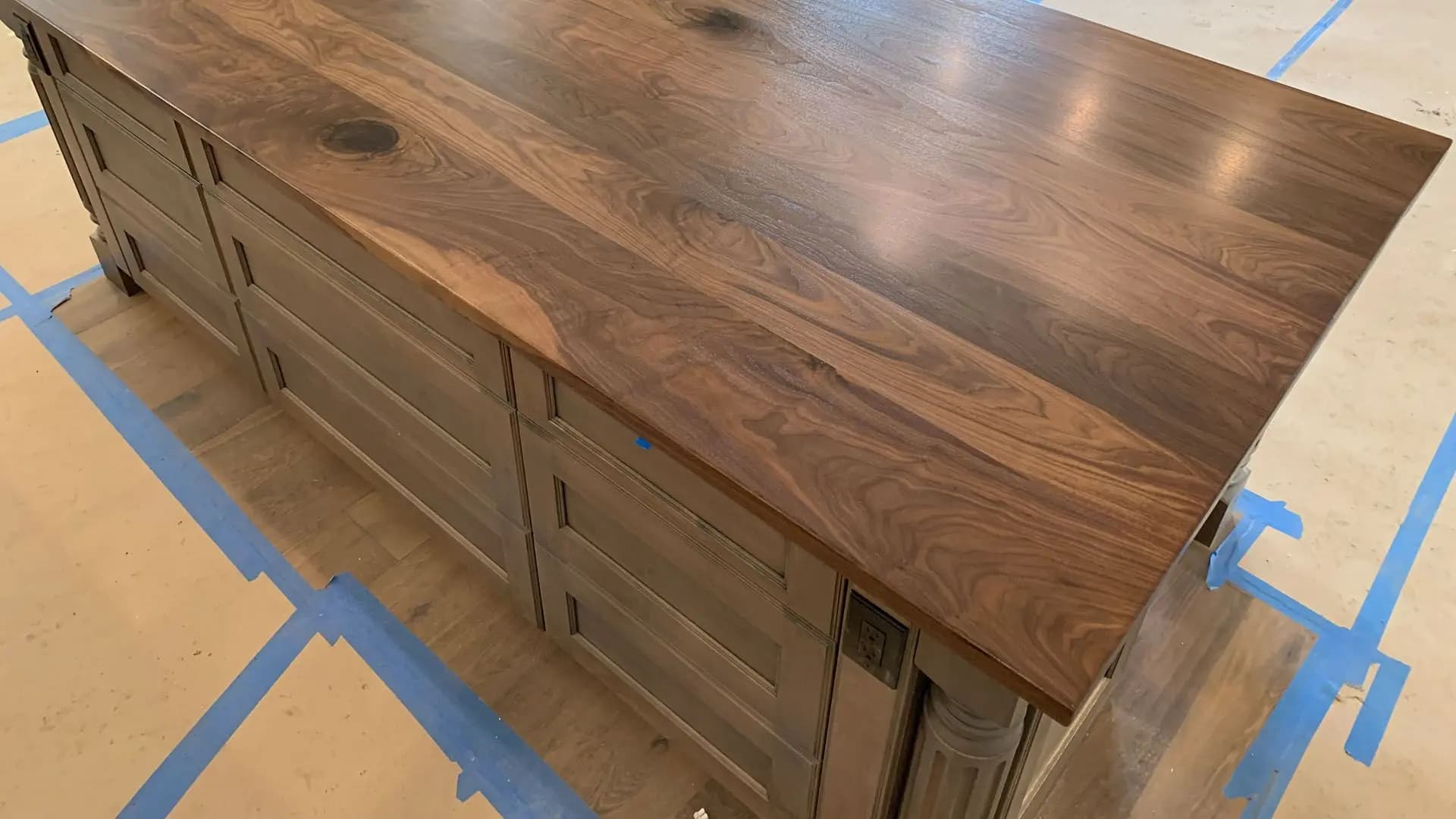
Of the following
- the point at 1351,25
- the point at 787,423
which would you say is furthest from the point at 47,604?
the point at 1351,25

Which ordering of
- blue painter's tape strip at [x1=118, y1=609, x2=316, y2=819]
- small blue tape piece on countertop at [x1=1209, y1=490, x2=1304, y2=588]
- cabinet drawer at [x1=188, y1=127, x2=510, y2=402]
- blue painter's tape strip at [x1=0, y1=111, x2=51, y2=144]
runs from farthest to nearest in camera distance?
blue painter's tape strip at [x1=0, y1=111, x2=51, y2=144] → small blue tape piece on countertop at [x1=1209, y1=490, x2=1304, y2=588] → blue painter's tape strip at [x1=118, y1=609, x2=316, y2=819] → cabinet drawer at [x1=188, y1=127, x2=510, y2=402]

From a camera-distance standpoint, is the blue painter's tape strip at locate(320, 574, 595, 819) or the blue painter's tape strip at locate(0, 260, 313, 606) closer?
the blue painter's tape strip at locate(320, 574, 595, 819)

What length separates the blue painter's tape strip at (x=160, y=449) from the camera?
182cm

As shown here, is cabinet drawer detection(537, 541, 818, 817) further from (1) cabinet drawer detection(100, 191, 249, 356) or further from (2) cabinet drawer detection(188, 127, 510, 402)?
(1) cabinet drawer detection(100, 191, 249, 356)

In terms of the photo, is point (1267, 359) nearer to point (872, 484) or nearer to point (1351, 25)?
point (872, 484)

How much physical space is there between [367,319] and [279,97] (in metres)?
0.33

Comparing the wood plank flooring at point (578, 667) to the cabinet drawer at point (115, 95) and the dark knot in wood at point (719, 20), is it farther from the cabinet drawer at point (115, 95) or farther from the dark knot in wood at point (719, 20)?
the dark knot in wood at point (719, 20)

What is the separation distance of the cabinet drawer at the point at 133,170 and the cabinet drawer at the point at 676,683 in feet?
2.83

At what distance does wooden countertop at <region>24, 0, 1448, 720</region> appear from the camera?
93 centimetres

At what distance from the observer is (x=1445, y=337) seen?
2.30 m

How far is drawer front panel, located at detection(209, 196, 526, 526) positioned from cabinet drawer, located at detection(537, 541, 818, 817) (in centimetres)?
15

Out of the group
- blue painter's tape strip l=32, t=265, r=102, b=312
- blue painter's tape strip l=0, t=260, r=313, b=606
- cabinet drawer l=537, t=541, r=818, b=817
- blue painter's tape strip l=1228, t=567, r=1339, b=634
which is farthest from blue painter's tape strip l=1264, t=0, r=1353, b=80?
blue painter's tape strip l=32, t=265, r=102, b=312

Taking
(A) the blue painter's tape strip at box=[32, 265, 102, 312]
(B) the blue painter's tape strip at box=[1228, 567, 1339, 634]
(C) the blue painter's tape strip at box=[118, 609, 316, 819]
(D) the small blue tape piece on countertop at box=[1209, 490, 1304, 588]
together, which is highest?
(A) the blue painter's tape strip at box=[32, 265, 102, 312]

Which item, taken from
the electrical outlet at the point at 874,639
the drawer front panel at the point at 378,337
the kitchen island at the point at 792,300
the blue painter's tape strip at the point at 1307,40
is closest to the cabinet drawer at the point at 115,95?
the kitchen island at the point at 792,300
